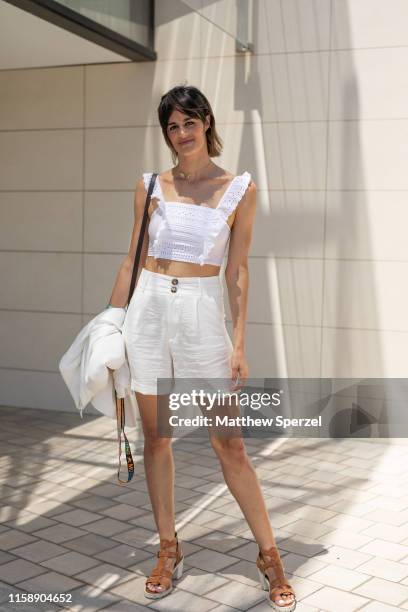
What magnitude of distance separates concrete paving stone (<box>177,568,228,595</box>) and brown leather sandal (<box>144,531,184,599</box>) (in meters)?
0.04

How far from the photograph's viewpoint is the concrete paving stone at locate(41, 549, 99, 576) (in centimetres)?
319

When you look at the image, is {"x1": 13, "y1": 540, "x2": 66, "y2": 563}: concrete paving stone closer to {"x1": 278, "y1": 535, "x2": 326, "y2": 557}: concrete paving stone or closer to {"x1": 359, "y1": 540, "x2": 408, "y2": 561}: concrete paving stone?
{"x1": 278, "y1": 535, "x2": 326, "y2": 557}: concrete paving stone

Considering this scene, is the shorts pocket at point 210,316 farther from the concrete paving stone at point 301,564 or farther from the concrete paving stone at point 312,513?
the concrete paving stone at point 312,513

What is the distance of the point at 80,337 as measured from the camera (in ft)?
9.96

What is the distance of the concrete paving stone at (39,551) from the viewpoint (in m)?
3.30

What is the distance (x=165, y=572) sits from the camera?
3.00 m

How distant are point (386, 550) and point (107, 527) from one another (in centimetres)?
121

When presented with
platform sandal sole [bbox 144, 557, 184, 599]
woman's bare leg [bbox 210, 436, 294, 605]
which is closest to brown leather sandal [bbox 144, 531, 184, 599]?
platform sandal sole [bbox 144, 557, 184, 599]

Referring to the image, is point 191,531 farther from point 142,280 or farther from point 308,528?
point 142,280

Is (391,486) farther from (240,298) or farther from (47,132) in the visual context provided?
(47,132)

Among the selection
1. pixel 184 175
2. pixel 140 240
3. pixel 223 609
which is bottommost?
pixel 223 609

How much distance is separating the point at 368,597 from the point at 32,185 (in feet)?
12.9

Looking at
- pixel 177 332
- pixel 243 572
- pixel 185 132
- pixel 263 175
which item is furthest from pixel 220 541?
pixel 263 175

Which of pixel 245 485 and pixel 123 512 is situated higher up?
pixel 245 485
